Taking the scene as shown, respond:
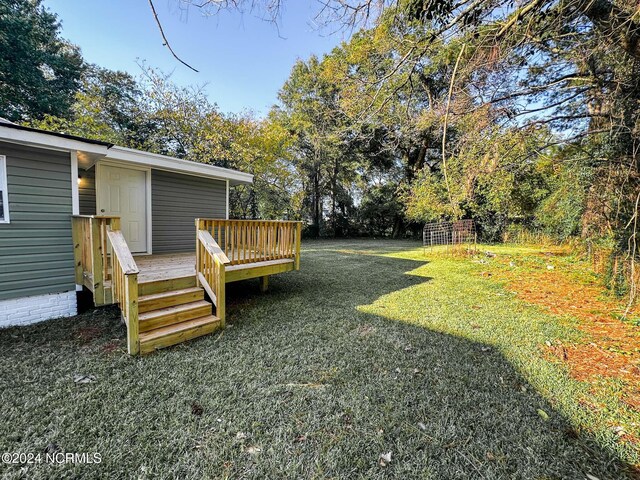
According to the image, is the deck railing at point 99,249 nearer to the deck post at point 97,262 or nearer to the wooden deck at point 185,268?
the deck post at point 97,262

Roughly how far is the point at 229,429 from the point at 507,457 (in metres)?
1.94

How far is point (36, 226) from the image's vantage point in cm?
372

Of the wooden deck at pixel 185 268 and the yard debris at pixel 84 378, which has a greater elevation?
the wooden deck at pixel 185 268

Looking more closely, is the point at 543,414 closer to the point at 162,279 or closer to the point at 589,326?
the point at 589,326

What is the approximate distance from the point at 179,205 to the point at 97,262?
10.1 ft

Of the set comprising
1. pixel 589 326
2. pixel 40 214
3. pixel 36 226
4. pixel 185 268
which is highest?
pixel 40 214

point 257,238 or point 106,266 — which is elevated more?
point 257,238

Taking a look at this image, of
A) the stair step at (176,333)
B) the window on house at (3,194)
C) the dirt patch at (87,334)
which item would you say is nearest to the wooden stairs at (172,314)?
the stair step at (176,333)

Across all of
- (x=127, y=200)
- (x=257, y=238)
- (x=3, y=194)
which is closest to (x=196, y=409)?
(x=257, y=238)

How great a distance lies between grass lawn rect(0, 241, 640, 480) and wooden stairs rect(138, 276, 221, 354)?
5.5 inches

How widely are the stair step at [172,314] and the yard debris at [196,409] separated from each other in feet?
4.56

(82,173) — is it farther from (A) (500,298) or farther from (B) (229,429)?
(A) (500,298)

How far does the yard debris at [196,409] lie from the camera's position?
82.7 inches

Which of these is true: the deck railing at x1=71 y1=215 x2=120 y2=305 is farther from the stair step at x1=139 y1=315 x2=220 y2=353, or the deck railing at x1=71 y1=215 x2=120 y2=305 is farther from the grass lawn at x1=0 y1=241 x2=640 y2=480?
the stair step at x1=139 y1=315 x2=220 y2=353
